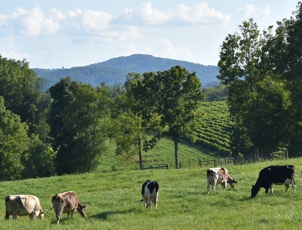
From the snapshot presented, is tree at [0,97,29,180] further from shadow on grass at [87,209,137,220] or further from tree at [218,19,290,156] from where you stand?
shadow on grass at [87,209,137,220]

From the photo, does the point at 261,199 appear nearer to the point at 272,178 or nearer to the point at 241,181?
the point at 272,178

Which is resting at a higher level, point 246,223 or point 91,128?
point 91,128

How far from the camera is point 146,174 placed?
41.3 m

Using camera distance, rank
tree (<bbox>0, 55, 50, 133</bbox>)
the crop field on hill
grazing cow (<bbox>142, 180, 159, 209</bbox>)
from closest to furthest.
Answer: grazing cow (<bbox>142, 180, 159, 209</bbox>), the crop field on hill, tree (<bbox>0, 55, 50, 133</bbox>)

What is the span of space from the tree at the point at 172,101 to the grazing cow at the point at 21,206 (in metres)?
36.1

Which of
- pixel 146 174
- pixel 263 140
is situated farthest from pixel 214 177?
pixel 263 140

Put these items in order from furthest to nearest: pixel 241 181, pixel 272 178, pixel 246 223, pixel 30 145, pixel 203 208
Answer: pixel 30 145 → pixel 241 181 → pixel 272 178 → pixel 203 208 → pixel 246 223

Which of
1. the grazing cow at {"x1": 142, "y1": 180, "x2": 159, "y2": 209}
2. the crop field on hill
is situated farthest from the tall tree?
the grazing cow at {"x1": 142, "y1": 180, "x2": 159, "y2": 209}

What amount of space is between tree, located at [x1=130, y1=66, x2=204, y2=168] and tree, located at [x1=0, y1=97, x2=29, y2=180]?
1876 centimetres

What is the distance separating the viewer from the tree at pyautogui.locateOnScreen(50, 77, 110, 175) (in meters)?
63.4

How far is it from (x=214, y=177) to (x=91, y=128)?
41747mm

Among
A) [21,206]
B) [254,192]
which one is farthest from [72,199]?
[254,192]

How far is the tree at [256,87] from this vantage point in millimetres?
54812

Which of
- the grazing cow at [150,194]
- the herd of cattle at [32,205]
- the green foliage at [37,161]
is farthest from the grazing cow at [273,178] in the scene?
the green foliage at [37,161]
